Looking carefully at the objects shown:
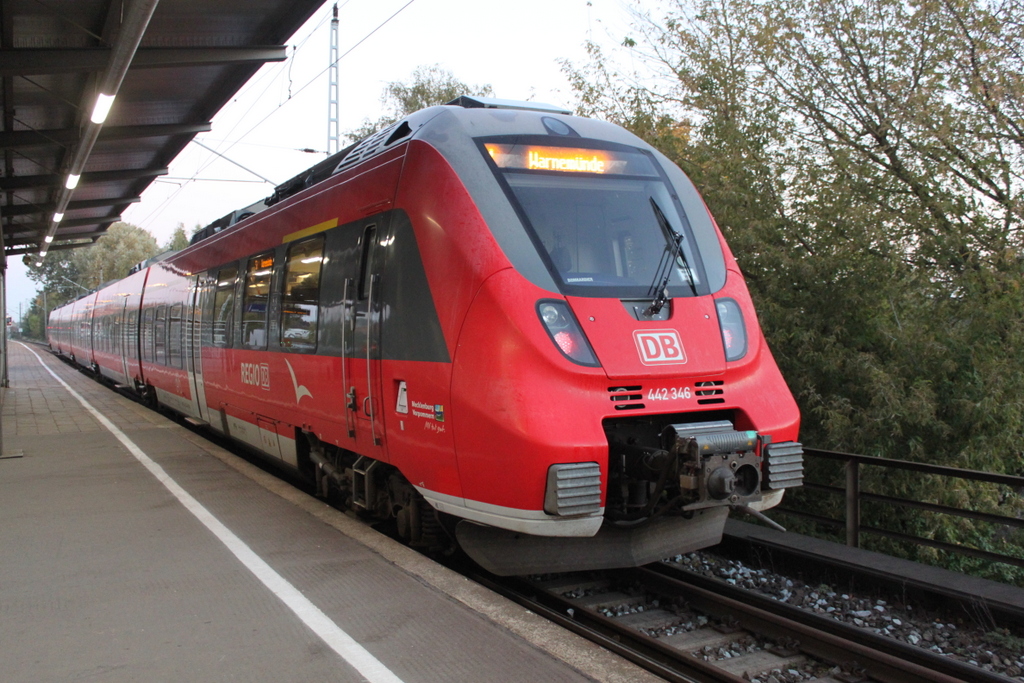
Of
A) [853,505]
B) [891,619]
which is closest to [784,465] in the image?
[891,619]

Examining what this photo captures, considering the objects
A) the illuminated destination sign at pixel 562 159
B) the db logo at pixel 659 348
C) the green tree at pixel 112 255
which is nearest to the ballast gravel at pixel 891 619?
the db logo at pixel 659 348

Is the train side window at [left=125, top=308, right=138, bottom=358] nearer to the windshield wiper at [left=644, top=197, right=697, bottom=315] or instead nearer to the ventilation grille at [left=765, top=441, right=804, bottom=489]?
the windshield wiper at [left=644, top=197, right=697, bottom=315]

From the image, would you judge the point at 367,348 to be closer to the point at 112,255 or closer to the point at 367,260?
the point at 367,260

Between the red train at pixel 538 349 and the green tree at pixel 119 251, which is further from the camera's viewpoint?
the green tree at pixel 119 251

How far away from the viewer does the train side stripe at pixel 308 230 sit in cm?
653

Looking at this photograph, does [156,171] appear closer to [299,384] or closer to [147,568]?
[299,384]

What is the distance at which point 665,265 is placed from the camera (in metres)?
5.25

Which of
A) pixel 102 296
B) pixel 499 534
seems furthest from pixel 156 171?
pixel 499 534

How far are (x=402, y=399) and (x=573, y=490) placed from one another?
5.01 ft

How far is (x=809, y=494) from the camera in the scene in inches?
374

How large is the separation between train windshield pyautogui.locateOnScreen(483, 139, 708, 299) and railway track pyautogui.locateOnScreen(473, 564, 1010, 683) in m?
2.04

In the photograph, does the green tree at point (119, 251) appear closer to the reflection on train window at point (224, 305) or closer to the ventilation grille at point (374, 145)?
the reflection on train window at point (224, 305)

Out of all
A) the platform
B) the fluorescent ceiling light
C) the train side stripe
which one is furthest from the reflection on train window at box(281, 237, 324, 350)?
the fluorescent ceiling light

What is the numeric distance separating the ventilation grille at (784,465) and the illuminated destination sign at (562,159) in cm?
215
